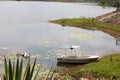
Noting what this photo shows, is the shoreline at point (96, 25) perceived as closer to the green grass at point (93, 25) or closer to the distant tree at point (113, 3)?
the green grass at point (93, 25)

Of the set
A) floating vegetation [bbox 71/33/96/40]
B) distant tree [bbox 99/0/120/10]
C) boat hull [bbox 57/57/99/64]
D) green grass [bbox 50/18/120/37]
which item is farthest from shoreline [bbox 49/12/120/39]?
distant tree [bbox 99/0/120/10]

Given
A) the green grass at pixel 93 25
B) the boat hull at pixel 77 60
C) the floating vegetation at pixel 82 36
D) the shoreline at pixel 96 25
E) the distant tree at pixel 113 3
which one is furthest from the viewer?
the distant tree at pixel 113 3

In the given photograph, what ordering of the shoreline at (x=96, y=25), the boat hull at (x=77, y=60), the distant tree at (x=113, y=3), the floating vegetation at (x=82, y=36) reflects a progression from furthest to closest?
the distant tree at (x=113, y=3) → the shoreline at (x=96, y=25) → the floating vegetation at (x=82, y=36) → the boat hull at (x=77, y=60)

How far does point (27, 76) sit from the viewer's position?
678 cm

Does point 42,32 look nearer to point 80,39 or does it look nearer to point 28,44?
point 80,39

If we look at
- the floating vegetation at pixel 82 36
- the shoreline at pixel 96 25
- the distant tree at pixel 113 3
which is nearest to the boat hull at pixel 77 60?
the floating vegetation at pixel 82 36

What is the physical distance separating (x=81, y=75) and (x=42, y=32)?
3555 cm

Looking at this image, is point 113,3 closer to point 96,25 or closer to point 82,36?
point 96,25

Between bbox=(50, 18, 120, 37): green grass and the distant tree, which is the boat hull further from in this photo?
the distant tree

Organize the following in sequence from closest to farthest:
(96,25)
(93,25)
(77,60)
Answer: (77,60) < (96,25) < (93,25)

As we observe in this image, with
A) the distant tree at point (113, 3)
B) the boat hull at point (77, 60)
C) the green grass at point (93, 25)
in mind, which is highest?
the boat hull at point (77, 60)

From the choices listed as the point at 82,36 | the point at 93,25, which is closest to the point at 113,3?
the point at 93,25

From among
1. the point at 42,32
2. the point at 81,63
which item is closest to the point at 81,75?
the point at 81,63

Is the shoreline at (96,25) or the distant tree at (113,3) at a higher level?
the shoreline at (96,25)
